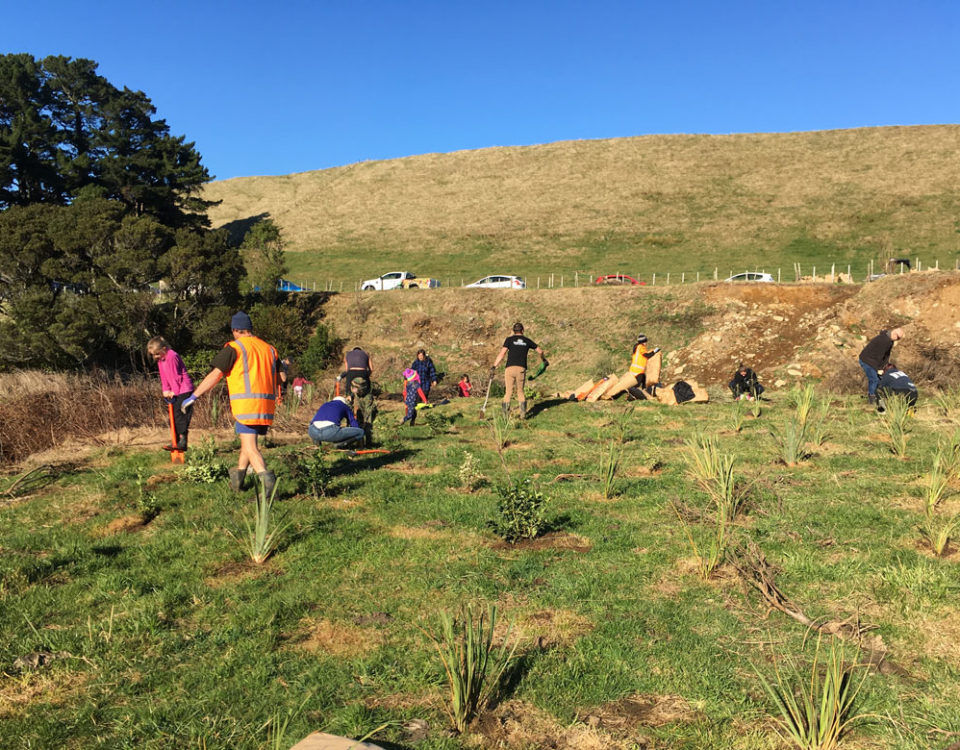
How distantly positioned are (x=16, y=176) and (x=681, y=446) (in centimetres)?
4624

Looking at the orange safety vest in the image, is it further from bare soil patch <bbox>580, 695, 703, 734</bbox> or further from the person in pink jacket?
bare soil patch <bbox>580, 695, 703, 734</bbox>

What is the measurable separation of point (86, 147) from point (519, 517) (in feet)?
167

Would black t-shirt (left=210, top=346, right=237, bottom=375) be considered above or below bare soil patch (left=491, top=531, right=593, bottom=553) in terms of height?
above

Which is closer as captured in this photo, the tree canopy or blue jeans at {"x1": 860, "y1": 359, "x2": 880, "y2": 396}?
blue jeans at {"x1": 860, "y1": 359, "x2": 880, "y2": 396}

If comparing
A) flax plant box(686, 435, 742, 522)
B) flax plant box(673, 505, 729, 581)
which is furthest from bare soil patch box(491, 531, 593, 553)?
flax plant box(686, 435, 742, 522)

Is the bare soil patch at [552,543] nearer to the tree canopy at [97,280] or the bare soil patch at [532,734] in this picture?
the bare soil patch at [532,734]

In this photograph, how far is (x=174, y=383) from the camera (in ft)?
30.2

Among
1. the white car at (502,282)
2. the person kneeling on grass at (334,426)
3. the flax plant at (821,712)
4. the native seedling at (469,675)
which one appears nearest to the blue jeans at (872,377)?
the person kneeling on grass at (334,426)

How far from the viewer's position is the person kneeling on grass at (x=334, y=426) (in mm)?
8719

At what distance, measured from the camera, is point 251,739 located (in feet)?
10.5

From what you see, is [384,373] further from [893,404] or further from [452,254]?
[452,254]

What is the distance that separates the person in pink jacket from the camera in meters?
8.99

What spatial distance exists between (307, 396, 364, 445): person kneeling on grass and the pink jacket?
6.54 ft

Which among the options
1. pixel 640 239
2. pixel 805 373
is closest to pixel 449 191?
pixel 640 239
